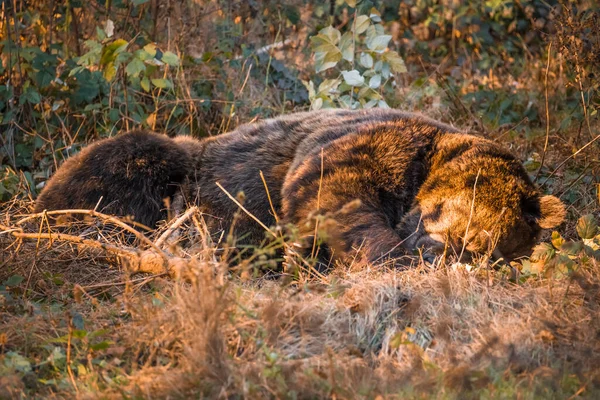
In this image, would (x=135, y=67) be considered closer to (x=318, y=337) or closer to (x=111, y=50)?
(x=111, y=50)

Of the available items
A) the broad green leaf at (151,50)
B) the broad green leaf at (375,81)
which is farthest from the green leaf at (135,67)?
the broad green leaf at (375,81)

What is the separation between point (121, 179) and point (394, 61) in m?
2.78

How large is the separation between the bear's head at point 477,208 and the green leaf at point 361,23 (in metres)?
2.03

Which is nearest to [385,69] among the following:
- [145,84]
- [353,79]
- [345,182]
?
[353,79]

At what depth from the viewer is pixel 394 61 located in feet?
22.0

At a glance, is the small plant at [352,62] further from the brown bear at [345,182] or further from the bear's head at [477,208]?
the bear's head at [477,208]

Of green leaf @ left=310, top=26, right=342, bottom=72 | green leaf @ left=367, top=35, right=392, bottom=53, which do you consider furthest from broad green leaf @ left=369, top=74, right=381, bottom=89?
Result: green leaf @ left=310, top=26, right=342, bottom=72

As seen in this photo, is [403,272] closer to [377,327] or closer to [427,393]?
[377,327]

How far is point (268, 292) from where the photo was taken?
154 inches

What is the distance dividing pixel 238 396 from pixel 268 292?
1.04 meters

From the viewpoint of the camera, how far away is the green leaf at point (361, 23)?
21.5 ft

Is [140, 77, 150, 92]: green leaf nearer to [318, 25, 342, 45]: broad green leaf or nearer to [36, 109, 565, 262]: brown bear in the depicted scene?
[36, 109, 565, 262]: brown bear

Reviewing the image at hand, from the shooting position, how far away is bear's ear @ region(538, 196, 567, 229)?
15.3ft

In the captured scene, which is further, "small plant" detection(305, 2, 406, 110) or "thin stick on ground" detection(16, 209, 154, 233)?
"small plant" detection(305, 2, 406, 110)
